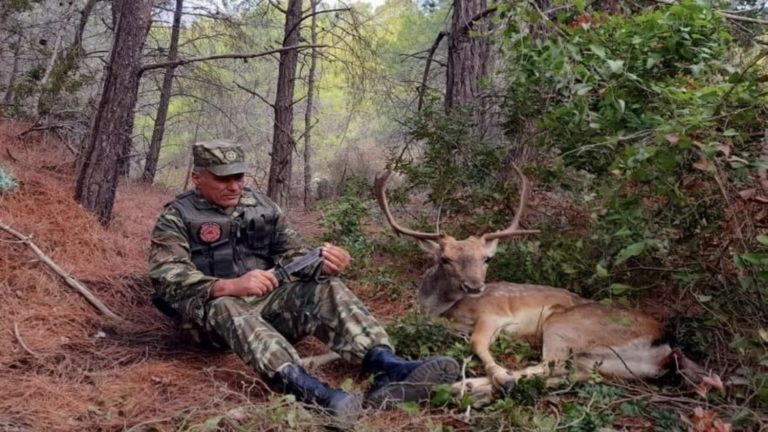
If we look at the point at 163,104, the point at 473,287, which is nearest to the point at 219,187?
the point at 473,287

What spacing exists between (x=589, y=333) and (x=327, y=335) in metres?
1.87

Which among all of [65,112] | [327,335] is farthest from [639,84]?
[65,112]

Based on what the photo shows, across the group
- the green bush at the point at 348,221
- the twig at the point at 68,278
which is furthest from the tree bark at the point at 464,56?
the twig at the point at 68,278

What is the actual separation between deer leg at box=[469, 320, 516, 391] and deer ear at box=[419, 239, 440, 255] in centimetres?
80

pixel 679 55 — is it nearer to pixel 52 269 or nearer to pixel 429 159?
pixel 429 159

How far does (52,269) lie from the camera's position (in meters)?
6.06

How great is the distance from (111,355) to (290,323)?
4.27ft

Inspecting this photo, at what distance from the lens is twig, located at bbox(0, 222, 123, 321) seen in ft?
19.2

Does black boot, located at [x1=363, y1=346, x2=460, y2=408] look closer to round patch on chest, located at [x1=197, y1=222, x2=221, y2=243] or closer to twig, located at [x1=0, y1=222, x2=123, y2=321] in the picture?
round patch on chest, located at [x1=197, y1=222, x2=221, y2=243]

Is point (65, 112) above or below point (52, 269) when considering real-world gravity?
above

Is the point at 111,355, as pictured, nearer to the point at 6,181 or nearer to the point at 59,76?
the point at 6,181

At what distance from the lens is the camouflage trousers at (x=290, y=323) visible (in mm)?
4418

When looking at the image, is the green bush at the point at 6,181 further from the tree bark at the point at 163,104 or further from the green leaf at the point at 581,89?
the tree bark at the point at 163,104

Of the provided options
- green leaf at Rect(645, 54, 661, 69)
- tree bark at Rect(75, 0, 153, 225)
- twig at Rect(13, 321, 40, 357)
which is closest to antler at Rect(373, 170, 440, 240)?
green leaf at Rect(645, 54, 661, 69)
